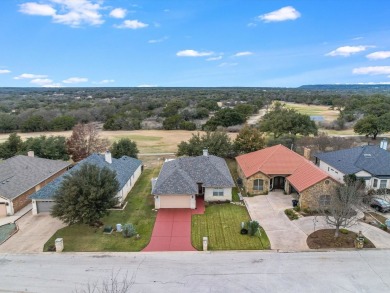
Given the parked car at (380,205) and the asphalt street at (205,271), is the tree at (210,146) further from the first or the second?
the asphalt street at (205,271)

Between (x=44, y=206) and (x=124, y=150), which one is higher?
(x=124, y=150)

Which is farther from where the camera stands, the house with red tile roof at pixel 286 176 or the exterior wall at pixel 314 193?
the house with red tile roof at pixel 286 176

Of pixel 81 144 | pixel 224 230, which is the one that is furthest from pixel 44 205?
pixel 81 144

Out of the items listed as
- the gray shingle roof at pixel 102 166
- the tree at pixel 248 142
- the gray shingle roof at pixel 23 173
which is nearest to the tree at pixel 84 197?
the gray shingle roof at pixel 102 166

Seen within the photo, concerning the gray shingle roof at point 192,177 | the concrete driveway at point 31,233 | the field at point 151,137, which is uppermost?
the gray shingle roof at point 192,177

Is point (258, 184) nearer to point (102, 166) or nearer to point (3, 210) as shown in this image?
point (102, 166)

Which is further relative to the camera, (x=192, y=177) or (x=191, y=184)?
(x=192, y=177)

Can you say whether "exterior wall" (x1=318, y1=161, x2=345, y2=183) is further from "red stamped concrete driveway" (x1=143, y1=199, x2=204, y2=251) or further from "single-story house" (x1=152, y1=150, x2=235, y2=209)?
"red stamped concrete driveway" (x1=143, y1=199, x2=204, y2=251)

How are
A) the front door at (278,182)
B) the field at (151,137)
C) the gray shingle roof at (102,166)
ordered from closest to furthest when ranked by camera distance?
the gray shingle roof at (102,166) → the front door at (278,182) → the field at (151,137)
